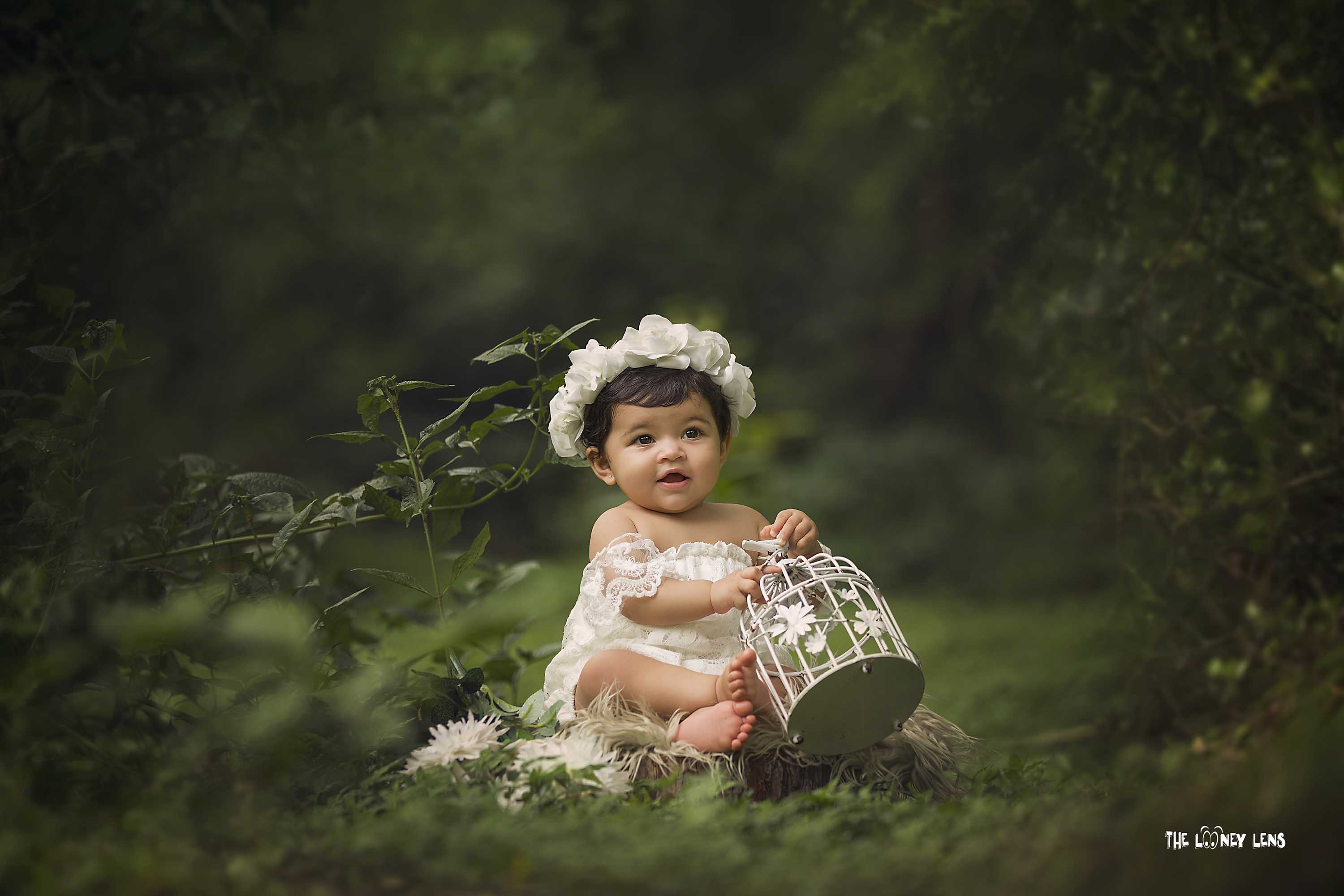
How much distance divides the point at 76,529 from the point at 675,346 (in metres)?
1.09

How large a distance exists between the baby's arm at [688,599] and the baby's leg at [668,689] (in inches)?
3.0

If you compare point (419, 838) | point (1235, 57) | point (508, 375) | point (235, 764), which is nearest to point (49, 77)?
point (235, 764)

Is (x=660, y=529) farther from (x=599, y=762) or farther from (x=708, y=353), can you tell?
(x=599, y=762)

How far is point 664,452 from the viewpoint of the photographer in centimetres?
193

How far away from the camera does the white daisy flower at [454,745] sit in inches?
66.0

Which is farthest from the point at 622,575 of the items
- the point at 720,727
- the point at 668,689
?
the point at 720,727

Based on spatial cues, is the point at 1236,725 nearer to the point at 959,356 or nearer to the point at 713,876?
the point at 713,876

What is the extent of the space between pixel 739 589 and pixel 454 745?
1.72 ft

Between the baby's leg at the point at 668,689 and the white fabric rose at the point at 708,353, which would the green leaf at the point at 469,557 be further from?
the white fabric rose at the point at 708,353

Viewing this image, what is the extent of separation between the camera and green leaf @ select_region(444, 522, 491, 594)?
77.2 inches

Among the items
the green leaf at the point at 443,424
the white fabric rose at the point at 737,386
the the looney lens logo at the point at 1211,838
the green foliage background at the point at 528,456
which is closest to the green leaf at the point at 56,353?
the green foliage background at the point at 528,456

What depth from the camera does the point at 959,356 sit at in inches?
264

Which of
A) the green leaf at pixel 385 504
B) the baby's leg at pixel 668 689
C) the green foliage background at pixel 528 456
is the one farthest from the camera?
the green leaf at pixel 385 504

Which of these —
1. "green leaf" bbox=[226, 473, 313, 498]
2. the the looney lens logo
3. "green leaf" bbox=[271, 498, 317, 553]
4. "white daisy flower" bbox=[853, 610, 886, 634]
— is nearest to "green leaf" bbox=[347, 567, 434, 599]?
"green leaf" bbox=[271, 498, 317, 553]
